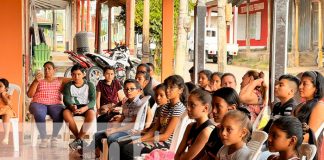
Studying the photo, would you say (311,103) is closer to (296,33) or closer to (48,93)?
(48,93)

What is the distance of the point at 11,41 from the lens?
8.92 meters

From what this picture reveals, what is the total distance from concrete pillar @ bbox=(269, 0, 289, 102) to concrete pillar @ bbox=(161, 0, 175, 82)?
5909 millimetres

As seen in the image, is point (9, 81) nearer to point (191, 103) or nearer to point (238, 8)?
point (191, 103)

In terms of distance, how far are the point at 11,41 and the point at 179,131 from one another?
4.02 meters

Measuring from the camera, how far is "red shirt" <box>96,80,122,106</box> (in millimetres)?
8766

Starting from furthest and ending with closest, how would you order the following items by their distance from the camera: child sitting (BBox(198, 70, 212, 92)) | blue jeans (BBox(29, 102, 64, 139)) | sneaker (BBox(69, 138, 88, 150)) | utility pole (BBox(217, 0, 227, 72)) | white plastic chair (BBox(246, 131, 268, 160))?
utility pole (BBox(217, 0, 227, 72))
blue jeans (BBox(29, 102, 64, 139))
sneaker (BBox(69, 138, 88, 150))
child sitting (BBox(198, 70, 212, 92))
white plastic chair (BBox(246, 131, 268, 160))

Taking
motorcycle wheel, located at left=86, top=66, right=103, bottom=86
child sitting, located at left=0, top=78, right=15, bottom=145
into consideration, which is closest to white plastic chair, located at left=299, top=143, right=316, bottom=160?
child sitting, located at left=0, top=78, right=15, bottom=145

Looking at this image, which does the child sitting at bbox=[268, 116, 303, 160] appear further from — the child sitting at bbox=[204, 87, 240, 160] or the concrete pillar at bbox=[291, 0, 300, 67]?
the concrete pillar at bbox=[291, 0, 300, 67]

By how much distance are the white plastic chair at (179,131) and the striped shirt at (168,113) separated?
0.11m

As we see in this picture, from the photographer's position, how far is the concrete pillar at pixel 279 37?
19.7 feet

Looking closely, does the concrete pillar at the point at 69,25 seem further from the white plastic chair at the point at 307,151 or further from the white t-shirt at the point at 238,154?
the white plastic chair at the point at 307,151

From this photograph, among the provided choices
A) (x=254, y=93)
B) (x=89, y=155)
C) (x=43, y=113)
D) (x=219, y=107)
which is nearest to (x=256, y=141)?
(x=219, y=107)

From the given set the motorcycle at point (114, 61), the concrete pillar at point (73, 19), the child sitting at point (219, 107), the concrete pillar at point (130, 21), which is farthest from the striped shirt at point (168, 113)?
the concrete pillar at point (73, 19)

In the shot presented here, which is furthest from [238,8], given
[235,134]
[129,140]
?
[235,134]
